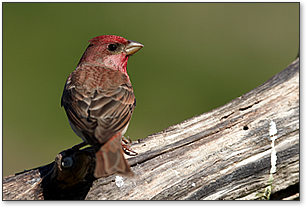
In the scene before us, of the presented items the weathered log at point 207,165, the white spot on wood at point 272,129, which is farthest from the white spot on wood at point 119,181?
the white spot on wood at point 272,129

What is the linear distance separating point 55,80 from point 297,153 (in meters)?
4.97

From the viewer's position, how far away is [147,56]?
8.25 m

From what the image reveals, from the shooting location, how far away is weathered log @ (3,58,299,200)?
164 inches

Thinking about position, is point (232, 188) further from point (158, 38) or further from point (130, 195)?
point (158, 38)

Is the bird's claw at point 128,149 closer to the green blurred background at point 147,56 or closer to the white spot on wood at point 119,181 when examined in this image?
the white spot on wood at point 119,181

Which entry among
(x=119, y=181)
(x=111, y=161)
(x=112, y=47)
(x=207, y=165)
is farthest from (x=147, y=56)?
(x=111, y=161)

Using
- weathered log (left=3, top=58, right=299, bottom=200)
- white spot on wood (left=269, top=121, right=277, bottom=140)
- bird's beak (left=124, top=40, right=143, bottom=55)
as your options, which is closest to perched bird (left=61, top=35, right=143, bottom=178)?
bird's beak (left=124, top=40, right=143, bottom=55)

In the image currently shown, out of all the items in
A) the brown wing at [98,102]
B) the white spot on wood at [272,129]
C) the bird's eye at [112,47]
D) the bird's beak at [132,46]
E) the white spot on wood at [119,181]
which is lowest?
the white spot on wood at [119,181]

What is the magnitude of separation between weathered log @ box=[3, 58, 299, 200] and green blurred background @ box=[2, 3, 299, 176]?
4.37 feet

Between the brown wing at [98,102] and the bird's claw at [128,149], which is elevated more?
the brown wing at [98,102]

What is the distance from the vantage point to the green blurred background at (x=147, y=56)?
5.71m

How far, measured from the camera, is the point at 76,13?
5.71 m

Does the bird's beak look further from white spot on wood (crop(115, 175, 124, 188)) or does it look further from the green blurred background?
white spot on wood (crop(115, 175, 124, 188))

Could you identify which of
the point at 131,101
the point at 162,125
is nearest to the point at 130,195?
the point at 131,101
